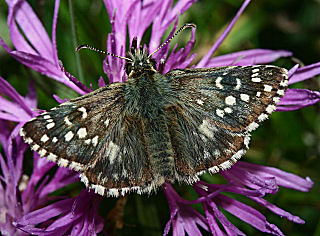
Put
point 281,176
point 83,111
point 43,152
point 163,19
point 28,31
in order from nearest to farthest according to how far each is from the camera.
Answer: point 43,152 → point 83,111 → point 281,176 → point 28,31 → point 163,19

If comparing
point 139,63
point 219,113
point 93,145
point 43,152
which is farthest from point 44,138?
point 219,113

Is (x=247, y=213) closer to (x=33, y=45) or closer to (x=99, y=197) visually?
(x=99, y=197)

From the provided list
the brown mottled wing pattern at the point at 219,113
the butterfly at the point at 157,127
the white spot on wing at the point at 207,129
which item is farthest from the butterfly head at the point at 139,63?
the white spot on wing at the point at 207,129

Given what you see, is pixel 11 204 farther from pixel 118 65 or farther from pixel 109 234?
pixel 118 65

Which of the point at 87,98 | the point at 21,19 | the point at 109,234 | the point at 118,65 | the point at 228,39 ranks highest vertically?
the point at 228,39

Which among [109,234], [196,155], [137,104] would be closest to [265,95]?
[196,155]

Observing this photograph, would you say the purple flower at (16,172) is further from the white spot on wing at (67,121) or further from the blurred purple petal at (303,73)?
the blurred purple petal at (303,73)
